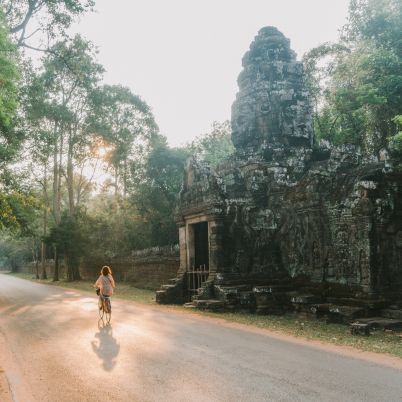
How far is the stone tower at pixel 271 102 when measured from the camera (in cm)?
1789

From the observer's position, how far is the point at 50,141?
79.8 feet

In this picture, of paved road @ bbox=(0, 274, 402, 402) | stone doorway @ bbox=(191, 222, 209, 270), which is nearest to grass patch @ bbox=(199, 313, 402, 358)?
paved road @ bbox=(0, 274, 402, 402)

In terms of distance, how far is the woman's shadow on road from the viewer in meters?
6.92

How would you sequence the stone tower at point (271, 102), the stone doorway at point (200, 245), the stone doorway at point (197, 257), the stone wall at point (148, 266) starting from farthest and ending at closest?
the stone wall at point (148, 266), the stone tower at point (271, 102), the stone doorway at point (200, 245), the stone doorway at point (197, 257)

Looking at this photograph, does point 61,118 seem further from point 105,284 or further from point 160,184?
point 105,284

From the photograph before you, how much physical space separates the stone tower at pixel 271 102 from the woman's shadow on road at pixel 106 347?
10060 millimetres

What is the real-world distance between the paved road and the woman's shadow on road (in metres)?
0.02

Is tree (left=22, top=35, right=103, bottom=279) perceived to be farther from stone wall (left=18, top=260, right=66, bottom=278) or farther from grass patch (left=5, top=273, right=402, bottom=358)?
grass patch (left=5, top=273, right=402, bottom=358)

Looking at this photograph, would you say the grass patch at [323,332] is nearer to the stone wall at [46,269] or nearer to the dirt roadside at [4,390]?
the dirt roadside at [4,390]

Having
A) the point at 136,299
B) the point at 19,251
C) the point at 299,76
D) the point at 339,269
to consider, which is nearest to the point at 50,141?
the point at 136,299

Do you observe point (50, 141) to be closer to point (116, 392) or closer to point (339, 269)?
point (339, 269)

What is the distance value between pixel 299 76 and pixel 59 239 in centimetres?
1947

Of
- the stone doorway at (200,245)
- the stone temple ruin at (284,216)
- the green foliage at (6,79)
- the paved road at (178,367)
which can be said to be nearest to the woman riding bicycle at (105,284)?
the paved road at (178,367)

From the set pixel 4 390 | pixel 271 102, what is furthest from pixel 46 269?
pixel 4 390
